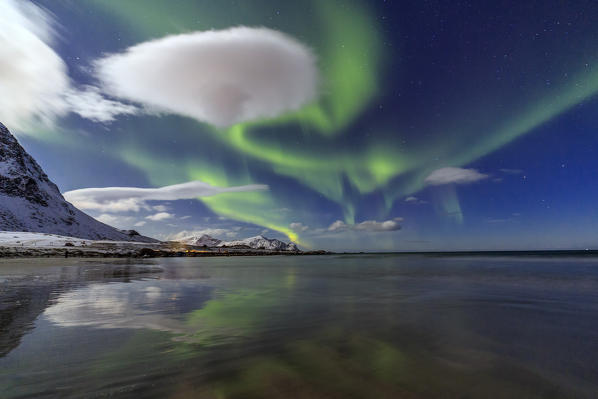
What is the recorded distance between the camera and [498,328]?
9.63 metres

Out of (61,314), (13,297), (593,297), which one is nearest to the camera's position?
(61,314)

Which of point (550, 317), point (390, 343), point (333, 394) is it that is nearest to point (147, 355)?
point (333, 394)

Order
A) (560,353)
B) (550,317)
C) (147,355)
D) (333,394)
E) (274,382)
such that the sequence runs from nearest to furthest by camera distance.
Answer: (333,394), (274,382), (147,355), (560,353), (550,317)

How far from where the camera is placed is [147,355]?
6617mm

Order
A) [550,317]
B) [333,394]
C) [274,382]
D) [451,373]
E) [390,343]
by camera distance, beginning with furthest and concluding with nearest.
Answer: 1. [550,317]
2. [390,343]
3. [451,373]
4. [274,382]
5. [333,394]

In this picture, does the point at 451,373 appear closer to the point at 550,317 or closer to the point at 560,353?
the point at 560,353

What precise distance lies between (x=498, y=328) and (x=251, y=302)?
1088 cm

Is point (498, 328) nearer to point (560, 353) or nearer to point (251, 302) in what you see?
point (560, 353)

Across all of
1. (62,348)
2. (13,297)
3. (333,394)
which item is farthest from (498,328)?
(13,297)

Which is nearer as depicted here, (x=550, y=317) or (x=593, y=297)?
(x=550, y=317)

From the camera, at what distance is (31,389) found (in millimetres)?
4836

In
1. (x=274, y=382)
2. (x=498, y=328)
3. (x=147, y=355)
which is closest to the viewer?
(x=274, y=382)

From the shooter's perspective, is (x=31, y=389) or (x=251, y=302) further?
(x=251, y=302)

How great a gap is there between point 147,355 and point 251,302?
7.96m
